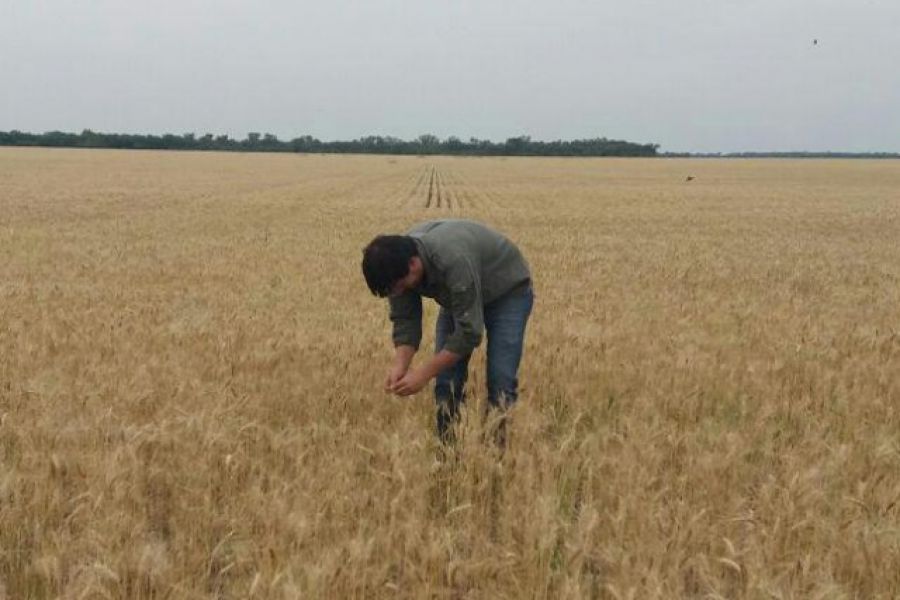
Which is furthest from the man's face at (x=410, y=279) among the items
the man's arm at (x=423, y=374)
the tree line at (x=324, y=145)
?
the tree line at (x=324, y=145)

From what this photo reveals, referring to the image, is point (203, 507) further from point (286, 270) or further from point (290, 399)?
point (286, 270)

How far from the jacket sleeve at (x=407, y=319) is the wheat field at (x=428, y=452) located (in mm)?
505

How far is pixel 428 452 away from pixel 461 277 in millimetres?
958

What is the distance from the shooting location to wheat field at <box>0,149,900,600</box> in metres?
2.86

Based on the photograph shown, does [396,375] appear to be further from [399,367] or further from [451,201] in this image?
[451,201]

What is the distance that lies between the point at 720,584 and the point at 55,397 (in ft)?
12.7

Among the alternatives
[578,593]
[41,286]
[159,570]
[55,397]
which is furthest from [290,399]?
[41,286]

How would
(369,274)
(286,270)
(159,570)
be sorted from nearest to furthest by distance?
(159,570), (369,274), (286,270)

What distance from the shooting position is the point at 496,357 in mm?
4375

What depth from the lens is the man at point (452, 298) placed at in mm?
3658

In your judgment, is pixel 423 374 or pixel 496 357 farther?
pixel 496 357

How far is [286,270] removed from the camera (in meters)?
12.2

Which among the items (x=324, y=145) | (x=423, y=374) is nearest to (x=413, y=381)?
(x=423, y=374)

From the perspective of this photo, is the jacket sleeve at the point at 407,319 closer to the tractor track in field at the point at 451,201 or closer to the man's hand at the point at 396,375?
the man's hand at the point at 396,375
